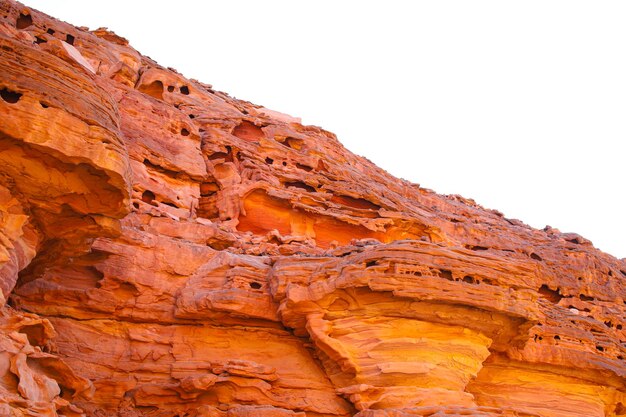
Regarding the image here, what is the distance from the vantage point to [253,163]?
2470 centimetres

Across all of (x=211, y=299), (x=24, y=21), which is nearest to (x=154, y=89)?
(x=24, y=21)

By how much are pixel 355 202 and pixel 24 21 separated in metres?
17.1

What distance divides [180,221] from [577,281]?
21333 millimetres

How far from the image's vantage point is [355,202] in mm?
26938

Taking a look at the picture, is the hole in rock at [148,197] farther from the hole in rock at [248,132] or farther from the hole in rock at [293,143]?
the hole in rock at [293,143]

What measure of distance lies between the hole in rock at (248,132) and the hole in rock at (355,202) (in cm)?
477

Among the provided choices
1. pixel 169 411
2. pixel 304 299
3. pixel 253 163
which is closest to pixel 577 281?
pixel 253 163

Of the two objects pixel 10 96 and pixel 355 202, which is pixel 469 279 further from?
pixel 355 202

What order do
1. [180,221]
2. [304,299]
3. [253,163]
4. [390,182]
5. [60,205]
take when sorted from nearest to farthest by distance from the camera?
[60,205], [304,299], [180,221], [253,163], [390,182]

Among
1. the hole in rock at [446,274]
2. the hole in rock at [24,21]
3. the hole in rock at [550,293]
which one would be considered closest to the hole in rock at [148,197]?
the hole in rock at [446,274]

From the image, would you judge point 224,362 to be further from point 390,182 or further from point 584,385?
point 390,182

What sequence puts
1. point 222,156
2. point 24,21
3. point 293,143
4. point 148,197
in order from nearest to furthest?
point 148,197 → point 222,156 → point 24,21 → point 293,143

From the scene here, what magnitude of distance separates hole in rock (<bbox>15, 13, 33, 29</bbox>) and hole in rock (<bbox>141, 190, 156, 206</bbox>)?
11.4 metres

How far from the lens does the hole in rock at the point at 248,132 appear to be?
27484 mm
